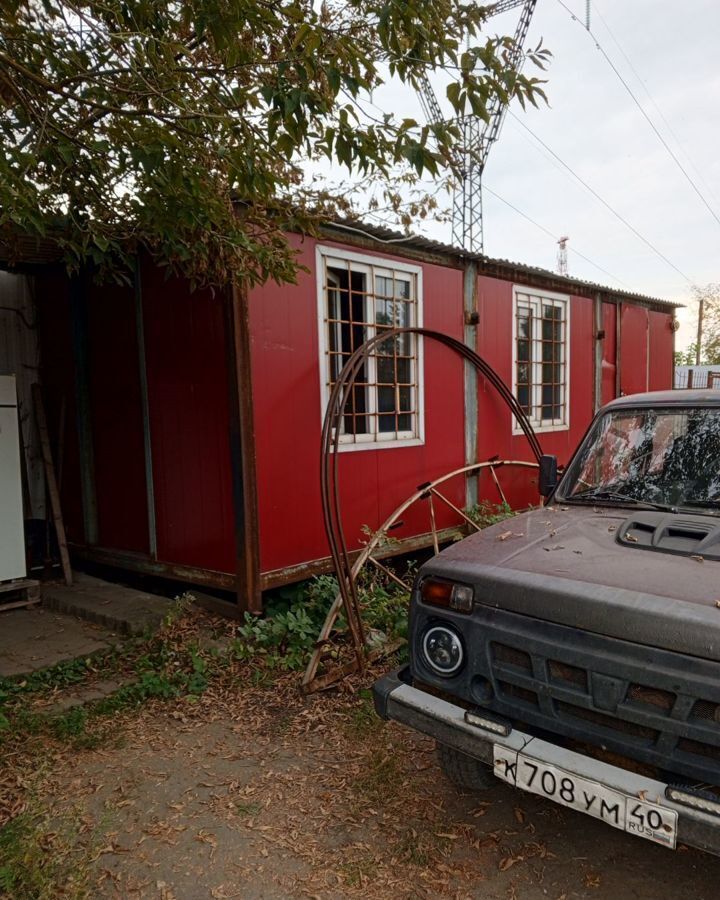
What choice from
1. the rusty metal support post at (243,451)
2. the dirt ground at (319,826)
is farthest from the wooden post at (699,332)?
the dirt ground at (319,826)

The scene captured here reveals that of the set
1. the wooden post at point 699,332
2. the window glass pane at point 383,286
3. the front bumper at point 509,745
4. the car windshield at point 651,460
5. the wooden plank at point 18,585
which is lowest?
the wooden plank at point 18,585

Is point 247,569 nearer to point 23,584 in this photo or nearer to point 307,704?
point 307,704

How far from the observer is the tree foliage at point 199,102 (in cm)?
305

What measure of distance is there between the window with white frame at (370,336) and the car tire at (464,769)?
10.8ft

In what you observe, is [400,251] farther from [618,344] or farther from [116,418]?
[618,344]

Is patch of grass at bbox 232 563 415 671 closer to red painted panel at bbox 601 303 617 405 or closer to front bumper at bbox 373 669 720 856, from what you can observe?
front bumper at bbox 373 669 720 856

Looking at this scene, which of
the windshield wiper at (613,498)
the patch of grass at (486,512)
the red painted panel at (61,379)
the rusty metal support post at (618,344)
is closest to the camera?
the windshield wiper at (613,498)

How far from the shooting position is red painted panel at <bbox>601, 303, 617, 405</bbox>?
1009 centimetres

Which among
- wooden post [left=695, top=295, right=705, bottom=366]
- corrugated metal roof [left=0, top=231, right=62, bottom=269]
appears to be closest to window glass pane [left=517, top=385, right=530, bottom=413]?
corrugated metal roof [left=0, top=231, right=62, bottom=269]

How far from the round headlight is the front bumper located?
140 millimetres

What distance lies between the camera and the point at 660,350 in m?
11.8

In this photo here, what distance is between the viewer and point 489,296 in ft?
25.2

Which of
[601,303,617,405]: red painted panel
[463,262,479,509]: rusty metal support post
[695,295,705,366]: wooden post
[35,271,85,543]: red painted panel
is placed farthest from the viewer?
[695,295,705,366]: wooden post

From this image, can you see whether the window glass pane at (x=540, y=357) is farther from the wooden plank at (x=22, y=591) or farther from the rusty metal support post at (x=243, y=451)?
the wooden plank at (x=22, y=591)
